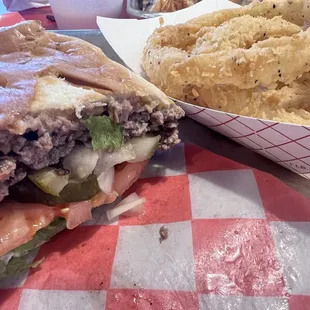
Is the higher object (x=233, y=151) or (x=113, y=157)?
(x=113, y=157)

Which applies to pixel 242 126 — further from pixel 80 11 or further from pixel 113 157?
pixel 80 11

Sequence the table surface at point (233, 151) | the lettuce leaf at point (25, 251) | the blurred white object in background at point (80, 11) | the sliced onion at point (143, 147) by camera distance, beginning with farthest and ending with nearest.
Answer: the blurred white object in background at point (80, 11) < the table surface at point (233, 151) < the sliced onion at point (143, 147) < the lettuce leaf at point (25, 251)

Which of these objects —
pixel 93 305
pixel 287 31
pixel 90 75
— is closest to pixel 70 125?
pixel 90 75

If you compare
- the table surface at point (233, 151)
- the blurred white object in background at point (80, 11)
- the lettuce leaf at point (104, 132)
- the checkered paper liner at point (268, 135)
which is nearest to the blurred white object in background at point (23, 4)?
the blurred white object in background at point (80, 11)

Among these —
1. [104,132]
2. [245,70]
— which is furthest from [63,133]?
[245,70]

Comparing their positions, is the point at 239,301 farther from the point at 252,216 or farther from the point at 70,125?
the point at 70,125

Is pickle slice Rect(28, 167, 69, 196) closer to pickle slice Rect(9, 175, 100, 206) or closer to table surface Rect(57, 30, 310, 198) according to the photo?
pickle slice Rect(9, 175, 100, 206)

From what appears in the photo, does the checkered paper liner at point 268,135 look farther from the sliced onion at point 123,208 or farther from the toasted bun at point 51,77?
the sliced onion at point 123,208
